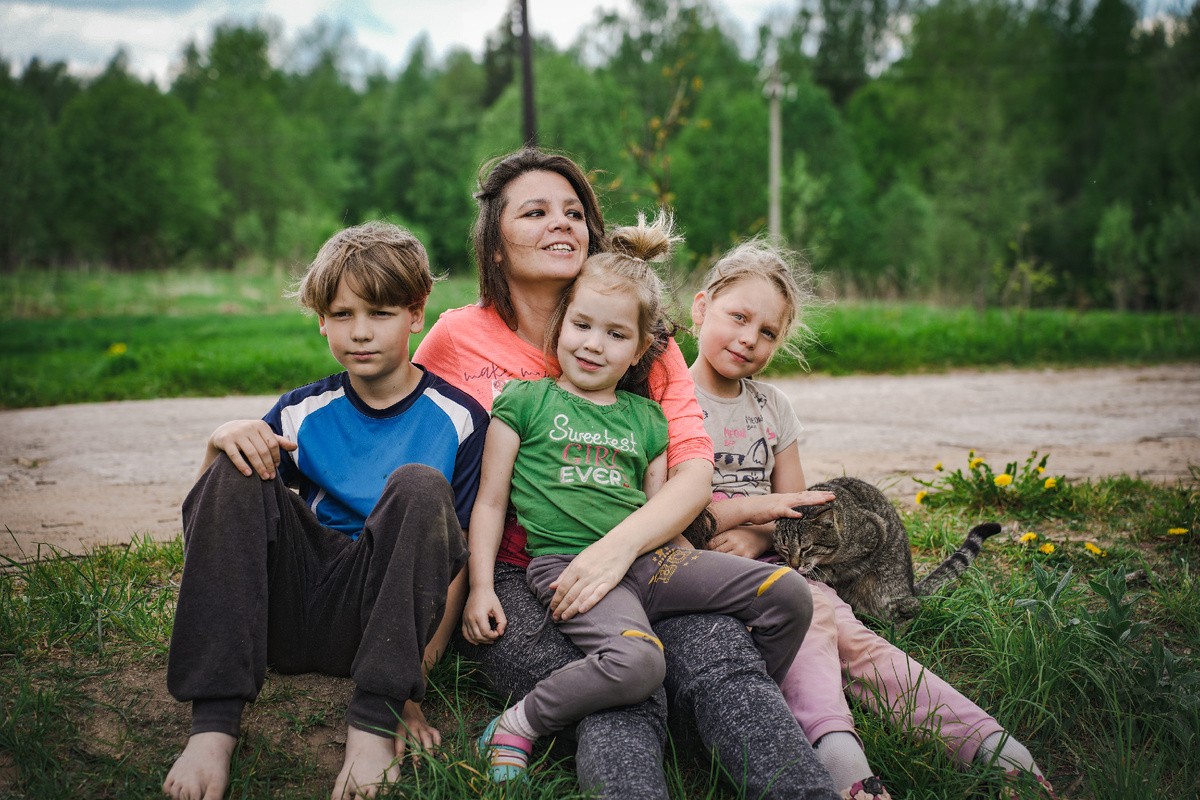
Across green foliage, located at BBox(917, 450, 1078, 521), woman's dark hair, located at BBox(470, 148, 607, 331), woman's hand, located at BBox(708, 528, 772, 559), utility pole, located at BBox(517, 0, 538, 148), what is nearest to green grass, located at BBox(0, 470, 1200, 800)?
woman's hand, located at BBox(708, 528, 772, 559)

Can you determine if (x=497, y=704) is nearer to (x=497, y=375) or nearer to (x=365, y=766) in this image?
(x=365, y=766)

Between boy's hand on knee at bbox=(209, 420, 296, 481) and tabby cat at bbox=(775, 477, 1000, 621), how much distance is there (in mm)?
1456

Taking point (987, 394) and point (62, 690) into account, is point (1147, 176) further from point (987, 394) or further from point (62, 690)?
point (62, 690)

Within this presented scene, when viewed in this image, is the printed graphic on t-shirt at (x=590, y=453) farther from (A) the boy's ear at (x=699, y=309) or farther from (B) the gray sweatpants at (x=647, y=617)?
(A) the boy's ear at (x=699, y=309)

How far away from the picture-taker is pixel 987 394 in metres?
7.44

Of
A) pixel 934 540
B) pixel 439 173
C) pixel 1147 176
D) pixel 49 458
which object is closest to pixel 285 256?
pixel 439 173

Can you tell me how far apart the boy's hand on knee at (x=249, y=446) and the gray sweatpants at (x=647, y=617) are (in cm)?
70

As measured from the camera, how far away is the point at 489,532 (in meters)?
1.97

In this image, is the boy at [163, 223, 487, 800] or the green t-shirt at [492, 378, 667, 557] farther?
the green t-shirt at [492, 378, 667, 557]

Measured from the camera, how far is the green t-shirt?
1981mm

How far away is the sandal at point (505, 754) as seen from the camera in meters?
1.65

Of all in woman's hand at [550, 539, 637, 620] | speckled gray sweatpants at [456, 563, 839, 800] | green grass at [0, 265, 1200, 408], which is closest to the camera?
speckled gray sweatpants at [456, 563, 839, 800]

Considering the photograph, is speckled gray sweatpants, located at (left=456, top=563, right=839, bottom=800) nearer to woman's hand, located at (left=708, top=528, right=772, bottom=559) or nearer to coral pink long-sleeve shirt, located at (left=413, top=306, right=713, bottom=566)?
coral pink long-sleeve shirt, located at (left=413, top=306, right=713, bottom=566)

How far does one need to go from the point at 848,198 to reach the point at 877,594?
30.6 m
